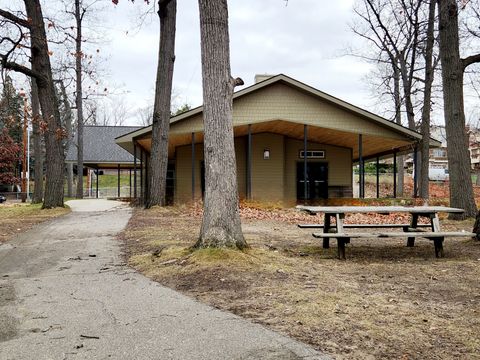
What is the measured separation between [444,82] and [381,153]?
13.8 metres

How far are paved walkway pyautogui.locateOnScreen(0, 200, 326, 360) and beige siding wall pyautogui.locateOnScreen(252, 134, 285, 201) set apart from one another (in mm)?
15762

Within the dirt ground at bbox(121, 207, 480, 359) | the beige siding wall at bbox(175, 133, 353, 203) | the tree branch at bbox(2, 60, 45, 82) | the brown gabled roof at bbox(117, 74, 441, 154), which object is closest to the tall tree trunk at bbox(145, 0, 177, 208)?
the brown gabled roof at bbox(117, 74, 441, 154)

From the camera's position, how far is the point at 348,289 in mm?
5039

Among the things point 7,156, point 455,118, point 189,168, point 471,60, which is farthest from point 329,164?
point 7,156

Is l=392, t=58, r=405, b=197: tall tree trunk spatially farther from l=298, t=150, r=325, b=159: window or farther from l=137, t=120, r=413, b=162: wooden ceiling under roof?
l=298, t=150, r=325, b=159: window

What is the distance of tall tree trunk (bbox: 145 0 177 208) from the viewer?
1691 cm

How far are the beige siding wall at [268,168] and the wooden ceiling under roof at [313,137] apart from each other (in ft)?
1.48

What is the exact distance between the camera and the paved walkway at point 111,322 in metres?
3.39

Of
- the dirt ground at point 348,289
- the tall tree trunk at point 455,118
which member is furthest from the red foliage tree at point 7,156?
the dirt ground at point 348,289

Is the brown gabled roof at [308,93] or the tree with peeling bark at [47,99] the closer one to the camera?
the tree with peeling bark at [47,99]

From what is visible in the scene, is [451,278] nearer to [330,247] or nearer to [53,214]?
[330,247]

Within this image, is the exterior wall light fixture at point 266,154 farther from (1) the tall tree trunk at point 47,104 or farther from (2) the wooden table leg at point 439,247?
(2) the wooden table leg at point 439,247

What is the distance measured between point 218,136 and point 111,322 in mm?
3079

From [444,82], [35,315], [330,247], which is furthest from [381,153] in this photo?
[35,315]
